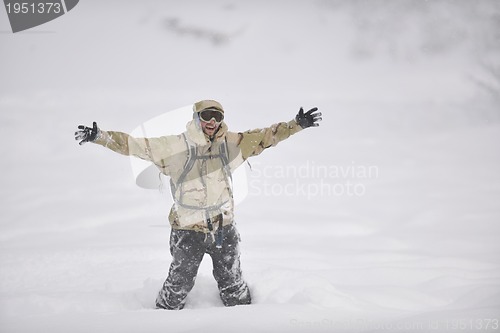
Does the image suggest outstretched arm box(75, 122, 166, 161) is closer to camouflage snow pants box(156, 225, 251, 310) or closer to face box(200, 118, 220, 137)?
face box(200, 118, 220, 137)

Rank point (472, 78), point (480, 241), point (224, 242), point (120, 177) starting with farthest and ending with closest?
point (472, 78) < point (120, 177) < point (480, 241) < point (224, 242)

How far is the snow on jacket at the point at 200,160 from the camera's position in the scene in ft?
12.8

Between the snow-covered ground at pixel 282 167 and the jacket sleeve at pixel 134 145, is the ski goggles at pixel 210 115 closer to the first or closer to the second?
the jacket sleeve at pixel 134 145

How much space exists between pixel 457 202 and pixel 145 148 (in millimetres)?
7860

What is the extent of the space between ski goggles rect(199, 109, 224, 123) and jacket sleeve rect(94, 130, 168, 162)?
1.10 ft

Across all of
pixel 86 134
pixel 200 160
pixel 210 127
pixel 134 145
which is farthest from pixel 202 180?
pixel 86 134

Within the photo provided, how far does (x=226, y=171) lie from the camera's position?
4051mm

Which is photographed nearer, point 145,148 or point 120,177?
point 145,148

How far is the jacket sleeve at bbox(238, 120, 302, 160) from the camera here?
408 cm

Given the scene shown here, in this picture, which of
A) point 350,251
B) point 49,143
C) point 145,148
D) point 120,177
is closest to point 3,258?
point 145,148

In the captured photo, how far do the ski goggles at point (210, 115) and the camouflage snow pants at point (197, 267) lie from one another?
87cm

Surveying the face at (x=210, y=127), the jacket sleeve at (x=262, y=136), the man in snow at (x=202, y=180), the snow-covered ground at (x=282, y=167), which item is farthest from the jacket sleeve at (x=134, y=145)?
the snow-covered ground at (x=282, y=167)

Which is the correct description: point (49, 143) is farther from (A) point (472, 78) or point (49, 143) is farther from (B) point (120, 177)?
(A) point (472, 78)

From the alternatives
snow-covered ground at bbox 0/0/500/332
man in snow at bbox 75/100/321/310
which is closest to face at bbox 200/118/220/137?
man in snow at bbox 75/100/321/310
